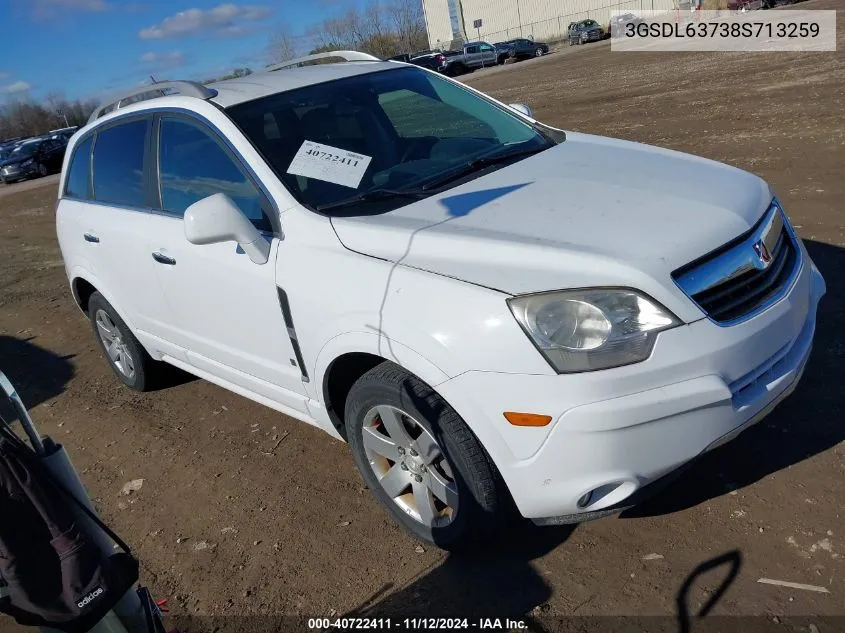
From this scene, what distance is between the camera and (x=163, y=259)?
386cm

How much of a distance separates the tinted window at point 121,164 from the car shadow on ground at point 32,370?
1.87 m

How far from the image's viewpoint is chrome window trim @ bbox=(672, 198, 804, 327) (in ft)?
8.13

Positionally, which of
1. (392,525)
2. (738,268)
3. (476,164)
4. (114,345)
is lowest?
(392,525)

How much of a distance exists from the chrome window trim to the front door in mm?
1684

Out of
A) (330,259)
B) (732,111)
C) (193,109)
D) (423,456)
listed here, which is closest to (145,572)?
(423,456)

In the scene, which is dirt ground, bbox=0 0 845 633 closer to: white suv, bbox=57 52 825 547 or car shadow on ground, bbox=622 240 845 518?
car shadow on ground, bbox=622 240 845 518

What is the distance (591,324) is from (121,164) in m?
3.26

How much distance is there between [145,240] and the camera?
4.01 metres

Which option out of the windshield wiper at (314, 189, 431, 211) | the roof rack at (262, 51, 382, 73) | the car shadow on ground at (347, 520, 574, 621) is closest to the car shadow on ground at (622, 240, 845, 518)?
the car shadow on ground at (347, 520, 574, 621)

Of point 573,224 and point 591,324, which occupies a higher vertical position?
point 573,224

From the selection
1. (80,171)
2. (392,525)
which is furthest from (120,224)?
(392,525)

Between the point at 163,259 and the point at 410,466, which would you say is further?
the point at 163,259

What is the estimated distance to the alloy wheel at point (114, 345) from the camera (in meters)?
5.02

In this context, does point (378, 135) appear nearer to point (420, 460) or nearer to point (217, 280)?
point (217, 280)
